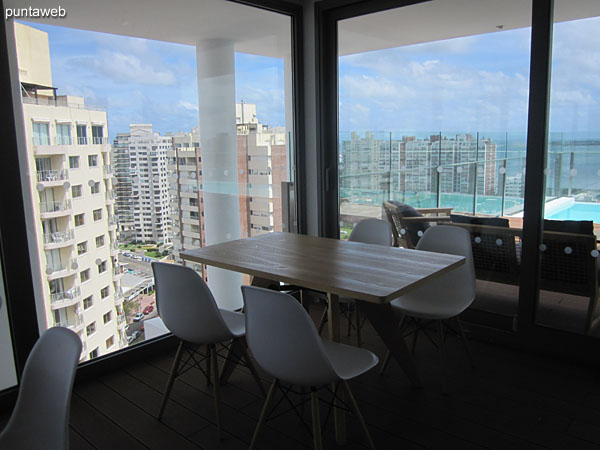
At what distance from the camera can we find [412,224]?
403 centimetres

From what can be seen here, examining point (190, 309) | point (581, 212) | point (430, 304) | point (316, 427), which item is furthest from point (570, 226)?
point (190, 309)

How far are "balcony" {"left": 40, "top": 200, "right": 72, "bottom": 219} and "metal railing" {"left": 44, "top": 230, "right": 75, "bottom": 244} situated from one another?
4.1 inches

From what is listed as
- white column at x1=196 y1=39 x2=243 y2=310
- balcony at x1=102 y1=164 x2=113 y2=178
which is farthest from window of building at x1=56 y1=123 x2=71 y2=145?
white column at x1=196 y1=39 x2=243 y2=310

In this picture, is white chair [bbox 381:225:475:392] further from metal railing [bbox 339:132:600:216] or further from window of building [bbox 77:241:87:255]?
window of building [bbox 77:241:87:255]

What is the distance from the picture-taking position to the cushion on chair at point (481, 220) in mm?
3537

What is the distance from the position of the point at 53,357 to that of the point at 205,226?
7.98ft

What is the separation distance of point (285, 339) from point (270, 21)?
10.2 ft

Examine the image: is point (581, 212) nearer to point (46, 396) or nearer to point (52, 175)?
point (46, 396)

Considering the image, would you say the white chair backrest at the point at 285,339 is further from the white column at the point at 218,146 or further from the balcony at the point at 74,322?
the white column at the point at 218,146

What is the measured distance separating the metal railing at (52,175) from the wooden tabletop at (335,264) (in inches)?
33.1

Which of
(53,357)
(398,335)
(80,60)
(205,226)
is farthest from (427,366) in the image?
(80,60)

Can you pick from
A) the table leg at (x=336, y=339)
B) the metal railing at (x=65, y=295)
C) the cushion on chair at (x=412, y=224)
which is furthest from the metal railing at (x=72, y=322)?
the cushion on chair at (x=412, y=224)

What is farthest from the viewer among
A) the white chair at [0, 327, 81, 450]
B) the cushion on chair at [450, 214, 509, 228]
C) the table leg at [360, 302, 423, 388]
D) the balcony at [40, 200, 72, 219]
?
the cushion on chair at [450, 214, 509, 228]

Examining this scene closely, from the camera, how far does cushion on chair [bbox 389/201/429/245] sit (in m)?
3.97
